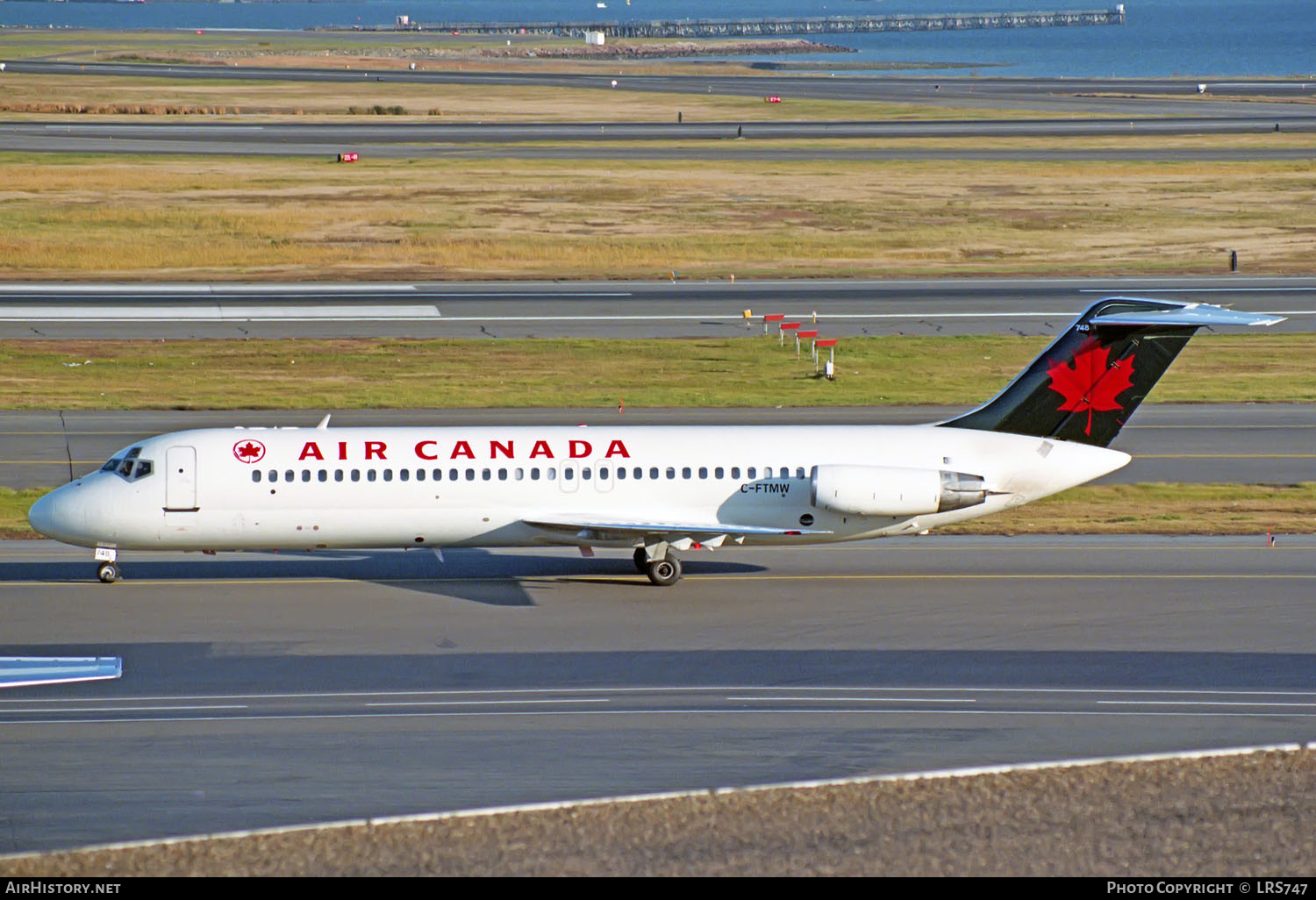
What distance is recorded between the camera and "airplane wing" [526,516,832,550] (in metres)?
30.2

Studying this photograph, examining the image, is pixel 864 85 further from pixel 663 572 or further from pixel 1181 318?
pixel 663 572

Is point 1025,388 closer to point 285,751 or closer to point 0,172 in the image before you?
point 285,751

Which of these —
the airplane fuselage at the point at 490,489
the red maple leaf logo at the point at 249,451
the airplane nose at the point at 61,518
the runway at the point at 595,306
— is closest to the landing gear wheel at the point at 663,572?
the airplane fuselage at the point at 490,489

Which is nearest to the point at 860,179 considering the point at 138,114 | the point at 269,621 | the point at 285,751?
the point at 138,114

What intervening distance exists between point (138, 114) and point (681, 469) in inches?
4269

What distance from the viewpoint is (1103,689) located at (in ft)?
81.4

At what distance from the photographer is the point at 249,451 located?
30828mm

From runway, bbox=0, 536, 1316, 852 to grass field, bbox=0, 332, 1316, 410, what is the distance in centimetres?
1564

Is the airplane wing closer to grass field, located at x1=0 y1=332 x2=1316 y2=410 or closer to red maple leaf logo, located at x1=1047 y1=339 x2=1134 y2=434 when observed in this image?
red maple leaf logo, located at x1=1047 y1=339 x2=1134 y2=434

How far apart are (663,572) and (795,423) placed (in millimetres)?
16228

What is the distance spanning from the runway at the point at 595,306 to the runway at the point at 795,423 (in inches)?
454

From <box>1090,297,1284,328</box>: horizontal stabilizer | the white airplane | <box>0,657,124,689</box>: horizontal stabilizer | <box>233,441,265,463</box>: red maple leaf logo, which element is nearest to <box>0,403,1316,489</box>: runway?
the white airplane

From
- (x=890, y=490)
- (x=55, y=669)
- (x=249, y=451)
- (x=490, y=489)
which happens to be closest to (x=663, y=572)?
(x=490, y=489)

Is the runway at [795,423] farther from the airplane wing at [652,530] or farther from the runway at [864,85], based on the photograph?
the runway at [864,85]
